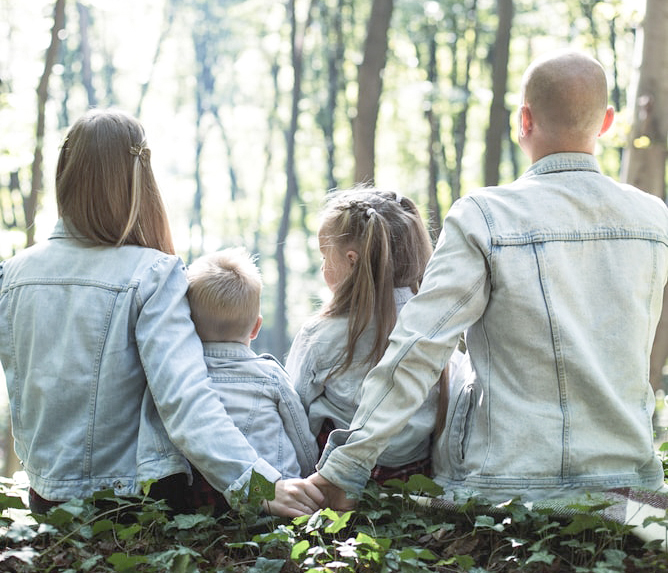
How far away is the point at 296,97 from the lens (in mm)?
20234

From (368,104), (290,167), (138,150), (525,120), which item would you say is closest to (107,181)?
(138,150)

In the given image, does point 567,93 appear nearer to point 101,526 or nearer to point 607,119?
point 607,119

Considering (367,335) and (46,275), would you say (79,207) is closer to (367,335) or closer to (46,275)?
(46,275)

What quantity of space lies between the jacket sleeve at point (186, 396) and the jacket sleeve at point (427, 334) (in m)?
0.43

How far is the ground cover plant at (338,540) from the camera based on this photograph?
7.73 feet

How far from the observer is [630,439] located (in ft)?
9.02

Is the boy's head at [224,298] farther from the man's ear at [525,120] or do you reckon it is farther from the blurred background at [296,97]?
the blurred background at [296,97]

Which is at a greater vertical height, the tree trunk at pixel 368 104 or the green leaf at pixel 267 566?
the tree trunk at pixel 368 104

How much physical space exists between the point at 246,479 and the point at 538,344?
114cm

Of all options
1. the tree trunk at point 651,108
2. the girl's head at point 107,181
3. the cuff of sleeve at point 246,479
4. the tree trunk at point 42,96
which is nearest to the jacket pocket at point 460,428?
the cuff of sleeve at point 246,479

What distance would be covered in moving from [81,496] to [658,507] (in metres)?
2.05

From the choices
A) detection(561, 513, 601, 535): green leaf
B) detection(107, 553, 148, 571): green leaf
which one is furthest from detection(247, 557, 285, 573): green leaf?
detection(561, 513, 601, 535): green leaf

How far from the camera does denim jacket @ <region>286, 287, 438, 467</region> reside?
3195mm

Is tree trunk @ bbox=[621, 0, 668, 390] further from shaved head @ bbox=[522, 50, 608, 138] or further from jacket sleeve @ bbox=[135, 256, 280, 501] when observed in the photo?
jacket sleeve @ bbox=[135, 256, 280, 501]
